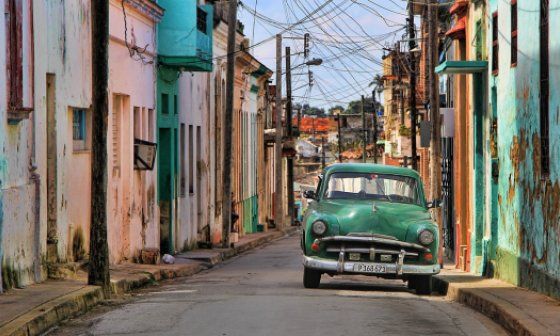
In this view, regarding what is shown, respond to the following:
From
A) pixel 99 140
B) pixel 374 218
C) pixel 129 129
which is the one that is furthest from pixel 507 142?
pixel 129 129

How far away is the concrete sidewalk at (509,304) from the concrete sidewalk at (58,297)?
198 inches

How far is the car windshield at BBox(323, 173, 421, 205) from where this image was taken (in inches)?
765

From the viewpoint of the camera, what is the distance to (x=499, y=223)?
2100cm

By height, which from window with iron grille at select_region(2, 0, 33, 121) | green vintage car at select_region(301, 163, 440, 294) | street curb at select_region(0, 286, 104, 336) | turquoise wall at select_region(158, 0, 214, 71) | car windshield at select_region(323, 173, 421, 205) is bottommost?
street curb at select_region(0, 286, 104, 336)

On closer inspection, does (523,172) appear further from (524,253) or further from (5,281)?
(5,281)

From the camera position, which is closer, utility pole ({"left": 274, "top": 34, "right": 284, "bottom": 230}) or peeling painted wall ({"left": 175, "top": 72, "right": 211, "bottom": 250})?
peeling painted wall ({"left": 175, "top": 72, "right": 211, "bottom": 250})

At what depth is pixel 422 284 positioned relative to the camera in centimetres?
1909

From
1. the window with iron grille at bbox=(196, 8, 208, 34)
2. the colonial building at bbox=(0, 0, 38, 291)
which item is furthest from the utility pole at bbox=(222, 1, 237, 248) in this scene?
the colonial building at bbox=(0, 0, 38, 291)

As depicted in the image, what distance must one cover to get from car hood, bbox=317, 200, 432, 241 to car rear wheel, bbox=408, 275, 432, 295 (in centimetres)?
94

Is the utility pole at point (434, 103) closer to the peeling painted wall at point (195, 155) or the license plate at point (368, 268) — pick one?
the peeling painted wall at point (195, 155)

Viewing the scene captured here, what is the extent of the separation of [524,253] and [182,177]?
56.4 feet

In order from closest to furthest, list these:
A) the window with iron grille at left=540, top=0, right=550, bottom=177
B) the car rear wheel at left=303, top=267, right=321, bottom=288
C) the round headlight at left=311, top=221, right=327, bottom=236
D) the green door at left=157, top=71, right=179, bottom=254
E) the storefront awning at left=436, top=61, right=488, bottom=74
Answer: the window with iron grille at left=540, top=0, right=550, bottom=177
the round headlight at left=311, top=221, right=327, bottom=236
the car rear wheel at left=303, top=267, right=321, bottom=288
the storefront awning at left=436, top=61, right=488, bottom=74
the green door at left=157, top=71, right=179, bottom=254

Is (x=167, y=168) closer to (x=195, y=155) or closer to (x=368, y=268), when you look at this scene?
(x=195, y=155)

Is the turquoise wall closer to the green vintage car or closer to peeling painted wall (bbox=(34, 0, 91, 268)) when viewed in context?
peeling painted wall (bbox=(34, 0, 91, 268))
